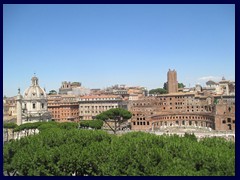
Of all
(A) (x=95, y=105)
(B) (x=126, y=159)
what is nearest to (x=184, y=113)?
(A) (x=95, y=105)

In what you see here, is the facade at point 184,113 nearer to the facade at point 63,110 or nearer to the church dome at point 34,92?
the facade at point 63,110

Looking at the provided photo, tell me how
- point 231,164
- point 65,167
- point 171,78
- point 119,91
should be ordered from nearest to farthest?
point 231,164 → point 65,167 → point 171,78 → point 119,91

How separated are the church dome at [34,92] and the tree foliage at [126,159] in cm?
2629

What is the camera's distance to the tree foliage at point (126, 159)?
11414 millimetres

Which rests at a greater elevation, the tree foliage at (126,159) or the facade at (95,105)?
the facade at (95,105)

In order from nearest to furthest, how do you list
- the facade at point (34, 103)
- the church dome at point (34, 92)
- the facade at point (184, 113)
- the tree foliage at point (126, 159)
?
the tree foliage at point (126, 159) → the facade at point (184, 113) → the facade at point (34, 103) → the church dome at point (34, 92)

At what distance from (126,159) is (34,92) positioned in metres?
30.7

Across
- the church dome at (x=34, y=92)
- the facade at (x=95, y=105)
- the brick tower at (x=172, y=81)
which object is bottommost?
the facade at (x=95, y=105)

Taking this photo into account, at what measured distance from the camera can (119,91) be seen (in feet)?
217

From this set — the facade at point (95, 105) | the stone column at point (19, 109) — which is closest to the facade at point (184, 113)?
the facade at point (95, 105)
